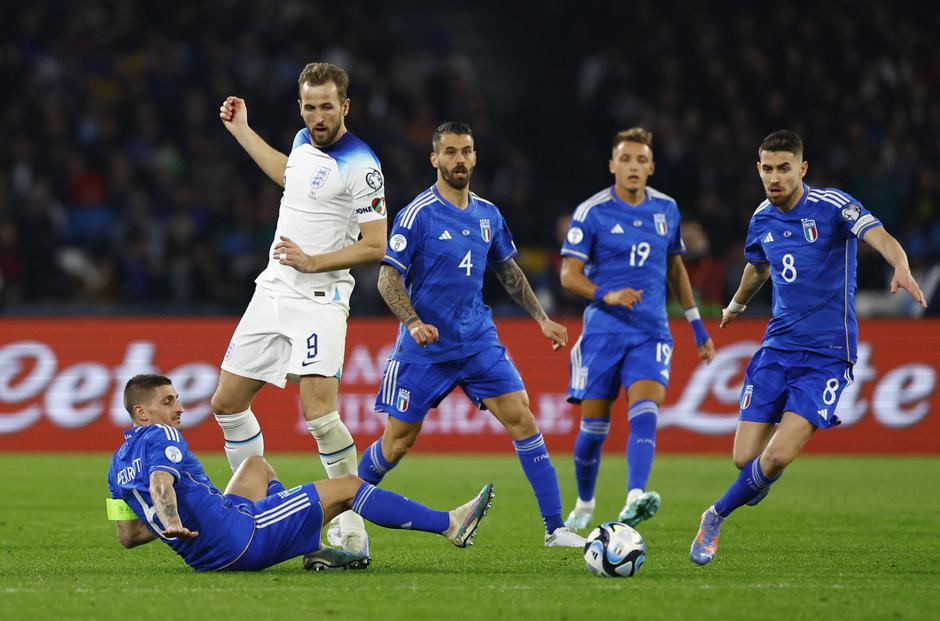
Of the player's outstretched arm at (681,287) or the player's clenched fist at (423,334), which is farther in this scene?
the player's outstretched arm at (681,287)

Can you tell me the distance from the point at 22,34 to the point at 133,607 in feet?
49.1

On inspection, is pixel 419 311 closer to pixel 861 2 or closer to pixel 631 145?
pixel 631 145

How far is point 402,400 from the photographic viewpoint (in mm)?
8461

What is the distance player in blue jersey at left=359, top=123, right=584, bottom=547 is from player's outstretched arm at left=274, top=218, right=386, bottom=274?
59 cm

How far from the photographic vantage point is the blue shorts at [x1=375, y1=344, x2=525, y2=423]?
8344 millimetres

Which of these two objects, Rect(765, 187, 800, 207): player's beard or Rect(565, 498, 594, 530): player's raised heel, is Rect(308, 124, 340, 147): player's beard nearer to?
Rect(765, 187, 800, 207): player's beard

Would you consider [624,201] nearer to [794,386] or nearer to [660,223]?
[660,223]

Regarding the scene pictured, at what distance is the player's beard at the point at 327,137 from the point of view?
25.7 ft

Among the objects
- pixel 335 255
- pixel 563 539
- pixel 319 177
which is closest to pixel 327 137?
pixel 319 177

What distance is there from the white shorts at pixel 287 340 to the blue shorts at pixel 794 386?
7.76 ft

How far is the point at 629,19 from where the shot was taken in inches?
856

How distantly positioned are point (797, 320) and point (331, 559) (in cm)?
293

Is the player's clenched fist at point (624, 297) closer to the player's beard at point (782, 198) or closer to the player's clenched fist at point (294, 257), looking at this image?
the player's beard at point (782, 198)

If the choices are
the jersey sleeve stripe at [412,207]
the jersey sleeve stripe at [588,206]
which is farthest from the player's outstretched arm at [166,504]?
the jersey sleeve stripe at [588,206]
